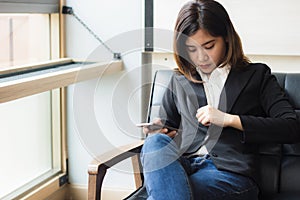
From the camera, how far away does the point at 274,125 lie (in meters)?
1.84

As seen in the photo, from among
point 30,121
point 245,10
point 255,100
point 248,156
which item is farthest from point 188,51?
point 30,121

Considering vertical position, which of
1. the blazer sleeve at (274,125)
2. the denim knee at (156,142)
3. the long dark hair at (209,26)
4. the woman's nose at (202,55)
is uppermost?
the long dark hair at (209,26)

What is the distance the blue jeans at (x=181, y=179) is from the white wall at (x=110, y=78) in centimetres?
89

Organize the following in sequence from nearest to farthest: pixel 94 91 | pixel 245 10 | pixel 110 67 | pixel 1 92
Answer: pixel 1 92 → pixel 245 10 → pixel 110 67 → pixel 94 91

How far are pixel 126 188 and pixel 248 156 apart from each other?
113 centimetres

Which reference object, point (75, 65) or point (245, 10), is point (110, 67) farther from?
point (245, 10)

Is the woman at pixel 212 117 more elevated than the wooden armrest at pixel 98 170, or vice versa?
the woman at pixel 212 117

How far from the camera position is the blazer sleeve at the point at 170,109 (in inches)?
82.5

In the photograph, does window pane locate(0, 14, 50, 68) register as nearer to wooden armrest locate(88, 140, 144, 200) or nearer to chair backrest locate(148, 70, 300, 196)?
wooden armrest locate(88, 140, 144, 200)

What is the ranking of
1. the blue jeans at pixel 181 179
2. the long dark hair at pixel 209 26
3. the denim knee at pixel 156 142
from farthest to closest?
the long dark hair at pixel 209 26
the denim knee at pixel 156 142
the blue jeans at pixel 181 179

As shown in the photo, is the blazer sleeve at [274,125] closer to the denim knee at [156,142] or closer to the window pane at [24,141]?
the denim knee at [156,142]

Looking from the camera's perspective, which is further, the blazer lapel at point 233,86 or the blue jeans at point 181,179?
the blazer lapel at point 233,86

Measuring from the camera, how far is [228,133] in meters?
1.94

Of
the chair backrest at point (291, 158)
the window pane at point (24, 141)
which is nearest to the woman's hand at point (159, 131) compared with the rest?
the chair backrest at point (291, 158)
